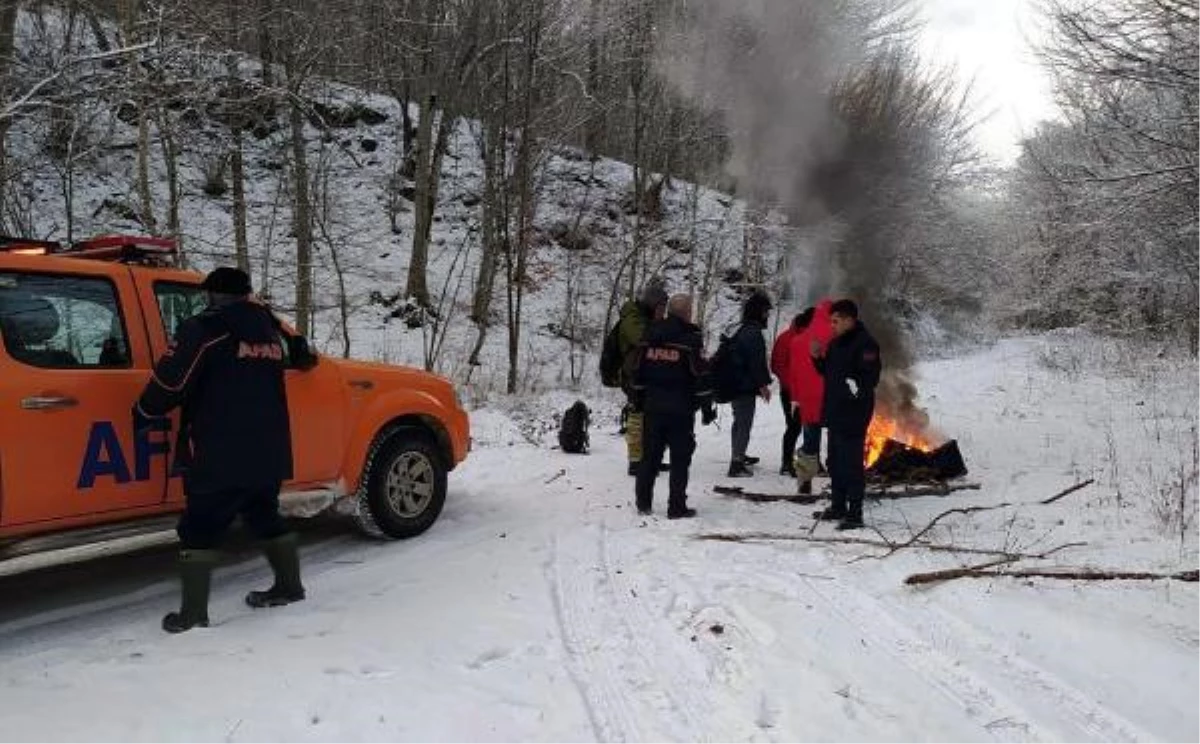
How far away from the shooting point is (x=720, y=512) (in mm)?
7641

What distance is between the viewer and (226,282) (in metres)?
4.79

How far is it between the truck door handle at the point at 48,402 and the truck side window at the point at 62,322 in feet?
0.56

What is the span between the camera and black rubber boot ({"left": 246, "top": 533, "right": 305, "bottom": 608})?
5078 mm

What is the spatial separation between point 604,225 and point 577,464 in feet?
60.1

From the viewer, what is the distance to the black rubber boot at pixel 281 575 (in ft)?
16.7

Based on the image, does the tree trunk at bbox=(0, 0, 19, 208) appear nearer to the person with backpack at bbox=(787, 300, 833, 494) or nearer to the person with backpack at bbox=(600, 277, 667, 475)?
the person with backpack at bbox=(600, 277, 667, 475)

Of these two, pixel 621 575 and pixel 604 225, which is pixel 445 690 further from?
pixel 604 225

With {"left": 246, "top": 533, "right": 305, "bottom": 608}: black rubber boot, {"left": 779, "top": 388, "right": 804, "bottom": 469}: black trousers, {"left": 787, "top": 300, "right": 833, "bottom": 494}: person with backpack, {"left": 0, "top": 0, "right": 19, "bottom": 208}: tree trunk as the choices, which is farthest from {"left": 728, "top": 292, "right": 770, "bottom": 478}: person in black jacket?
{"left": 0, "top": 0, "right": 19, "bottom": 208}: tree trunk

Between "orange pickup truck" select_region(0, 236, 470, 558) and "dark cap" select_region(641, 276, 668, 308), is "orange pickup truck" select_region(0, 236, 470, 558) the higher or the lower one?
the lower one

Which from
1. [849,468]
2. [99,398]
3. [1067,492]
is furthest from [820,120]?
[99,398]

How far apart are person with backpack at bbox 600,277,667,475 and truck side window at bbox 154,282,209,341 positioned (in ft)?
12.1

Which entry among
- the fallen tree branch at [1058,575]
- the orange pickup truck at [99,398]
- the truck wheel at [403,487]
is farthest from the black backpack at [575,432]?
the fallen tree branch at [1058,575]

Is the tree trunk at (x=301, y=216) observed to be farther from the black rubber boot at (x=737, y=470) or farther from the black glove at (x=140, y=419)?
the black glove at (x=140, y=419)

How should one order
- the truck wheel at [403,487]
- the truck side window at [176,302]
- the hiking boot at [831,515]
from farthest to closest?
1. the hiking boot at [831,515]
2. the truck wheel at [403,487]
3. the truck side window at [176,302]
